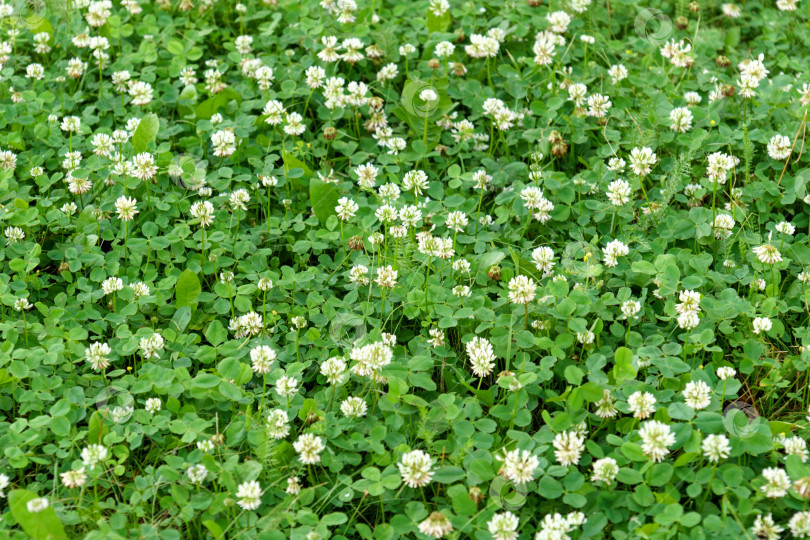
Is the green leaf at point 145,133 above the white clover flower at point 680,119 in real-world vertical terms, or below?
below

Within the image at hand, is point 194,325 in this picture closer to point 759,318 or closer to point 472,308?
point 472,308

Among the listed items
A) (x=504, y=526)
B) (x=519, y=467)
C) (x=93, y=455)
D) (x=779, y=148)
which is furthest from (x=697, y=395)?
(x=93, y=455)

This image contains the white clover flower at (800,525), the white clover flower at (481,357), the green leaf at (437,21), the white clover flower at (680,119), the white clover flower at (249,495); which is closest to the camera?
the white clover flower at (800,525)

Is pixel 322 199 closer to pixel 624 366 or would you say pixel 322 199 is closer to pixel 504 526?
pixel 624 366

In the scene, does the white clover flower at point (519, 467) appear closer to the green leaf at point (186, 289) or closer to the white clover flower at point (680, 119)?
the green leaf at point (186, 289)

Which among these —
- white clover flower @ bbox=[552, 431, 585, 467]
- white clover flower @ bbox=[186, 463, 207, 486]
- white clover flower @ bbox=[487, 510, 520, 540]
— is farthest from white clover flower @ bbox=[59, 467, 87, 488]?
white clover flower @ bbox=[552, 431, 585, 467]

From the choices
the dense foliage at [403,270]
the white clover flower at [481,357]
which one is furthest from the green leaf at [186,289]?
the white clover flower at [481,357]

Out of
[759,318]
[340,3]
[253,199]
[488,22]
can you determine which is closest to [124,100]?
[253,199]
